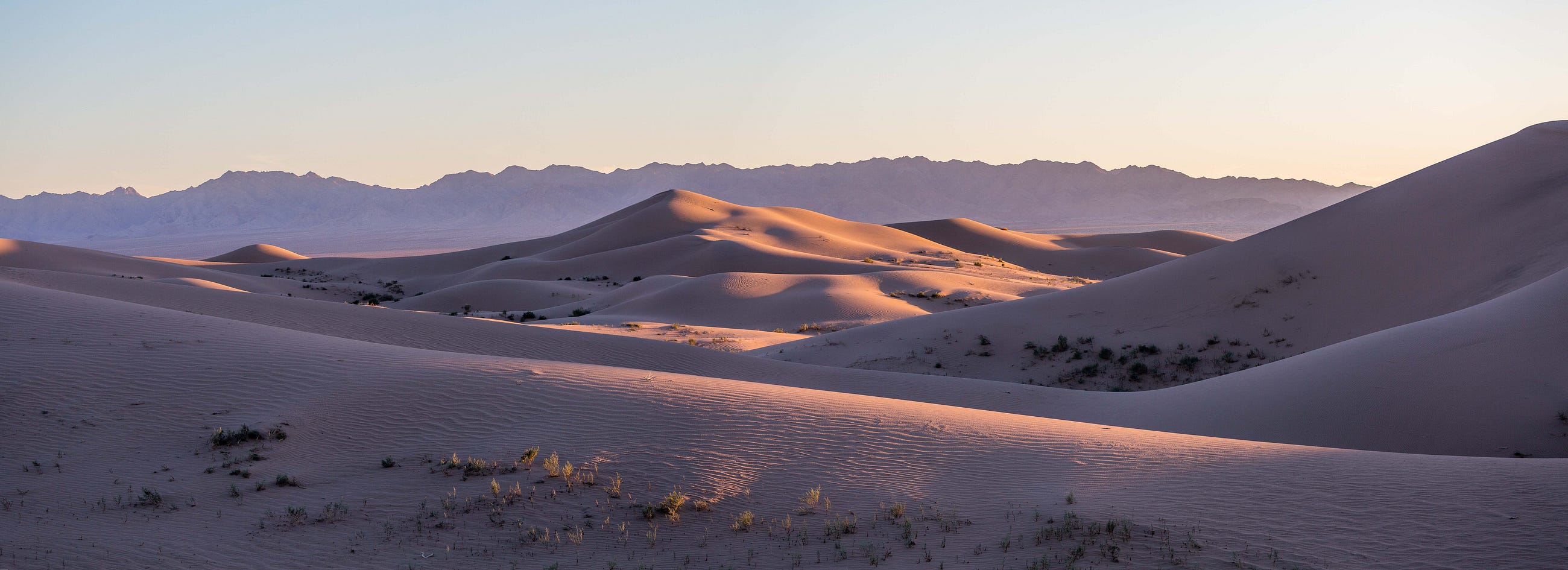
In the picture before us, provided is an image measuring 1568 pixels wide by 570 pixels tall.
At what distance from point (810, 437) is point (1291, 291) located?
15.2 metres

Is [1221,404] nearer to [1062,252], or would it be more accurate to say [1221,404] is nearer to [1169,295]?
[1169,295]

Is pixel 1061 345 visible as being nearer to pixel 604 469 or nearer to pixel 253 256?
pixel 604 469

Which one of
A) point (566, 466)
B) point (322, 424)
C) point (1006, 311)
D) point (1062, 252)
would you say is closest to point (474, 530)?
point (566, 466)

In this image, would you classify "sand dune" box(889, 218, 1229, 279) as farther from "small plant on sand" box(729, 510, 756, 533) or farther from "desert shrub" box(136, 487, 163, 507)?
"desert shrub" box(136, 487, 163, 507)

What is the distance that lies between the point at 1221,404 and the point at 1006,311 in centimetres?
1000

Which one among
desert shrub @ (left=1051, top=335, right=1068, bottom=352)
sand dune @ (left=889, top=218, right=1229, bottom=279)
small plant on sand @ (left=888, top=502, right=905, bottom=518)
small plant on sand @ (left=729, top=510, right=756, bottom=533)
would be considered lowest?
small plant on sand @ (left=729, top=510, right=756, bottom=533)

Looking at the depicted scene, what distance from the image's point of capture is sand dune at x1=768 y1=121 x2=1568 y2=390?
1702 centimetres

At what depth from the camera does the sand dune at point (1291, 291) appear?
17.0 metres

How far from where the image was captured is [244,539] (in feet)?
20.0

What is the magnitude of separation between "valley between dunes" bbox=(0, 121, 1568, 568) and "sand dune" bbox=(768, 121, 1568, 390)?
105 millimetres

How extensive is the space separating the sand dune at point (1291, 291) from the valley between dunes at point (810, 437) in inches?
4.1

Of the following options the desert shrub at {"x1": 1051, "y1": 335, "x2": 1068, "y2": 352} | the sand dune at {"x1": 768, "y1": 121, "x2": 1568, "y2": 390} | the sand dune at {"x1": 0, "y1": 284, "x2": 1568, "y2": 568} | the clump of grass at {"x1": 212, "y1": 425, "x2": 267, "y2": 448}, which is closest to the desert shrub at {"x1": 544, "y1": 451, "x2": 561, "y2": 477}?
the sand dune at {"x1": 0, "y1": 284, "x2": 1568, "y2": 568}

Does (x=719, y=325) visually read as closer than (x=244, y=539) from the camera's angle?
No

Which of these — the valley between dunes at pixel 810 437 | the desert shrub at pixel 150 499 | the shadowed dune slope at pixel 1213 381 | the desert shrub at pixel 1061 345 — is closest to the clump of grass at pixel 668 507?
the valley between dunes at pixel 810 437
